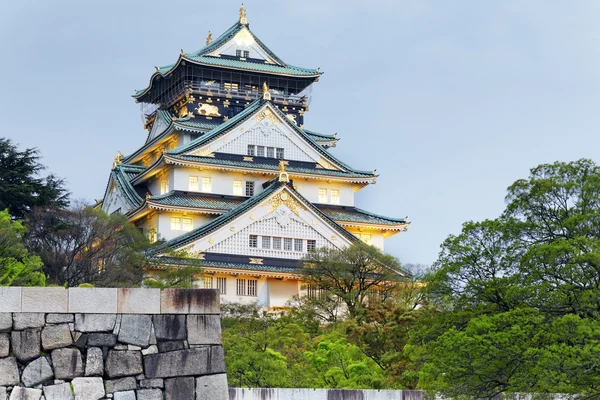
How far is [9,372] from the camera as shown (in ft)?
40.9

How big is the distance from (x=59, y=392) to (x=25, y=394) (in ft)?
1.21

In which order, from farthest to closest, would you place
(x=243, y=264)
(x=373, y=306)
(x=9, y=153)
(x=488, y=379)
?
(x=243, y=264), (x=9, y=153), (x=373, y=306), (x=488, y=379)

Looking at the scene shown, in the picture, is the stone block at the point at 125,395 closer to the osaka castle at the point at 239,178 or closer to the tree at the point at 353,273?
the tree at the point at 353,273

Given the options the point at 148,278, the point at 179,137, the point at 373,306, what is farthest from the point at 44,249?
the point at 179,137

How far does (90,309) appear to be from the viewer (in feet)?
41.8

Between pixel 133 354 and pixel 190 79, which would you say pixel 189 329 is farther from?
pixel 190 79

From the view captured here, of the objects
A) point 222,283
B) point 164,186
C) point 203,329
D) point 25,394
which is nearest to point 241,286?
point 222,283

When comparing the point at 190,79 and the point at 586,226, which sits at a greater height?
the point at 190,79

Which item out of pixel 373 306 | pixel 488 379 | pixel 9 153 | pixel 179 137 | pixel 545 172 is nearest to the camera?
pixel 488 379

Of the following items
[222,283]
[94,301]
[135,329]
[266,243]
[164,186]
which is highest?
[164,186]

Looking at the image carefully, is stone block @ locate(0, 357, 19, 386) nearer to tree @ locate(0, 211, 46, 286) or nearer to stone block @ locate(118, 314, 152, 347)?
stone block @ locate(118, 314, 152, 347)

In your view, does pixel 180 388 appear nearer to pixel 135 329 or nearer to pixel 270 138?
pixel 135 329

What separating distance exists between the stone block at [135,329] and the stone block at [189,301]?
24 centimetres

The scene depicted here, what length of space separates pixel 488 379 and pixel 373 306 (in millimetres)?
18069
